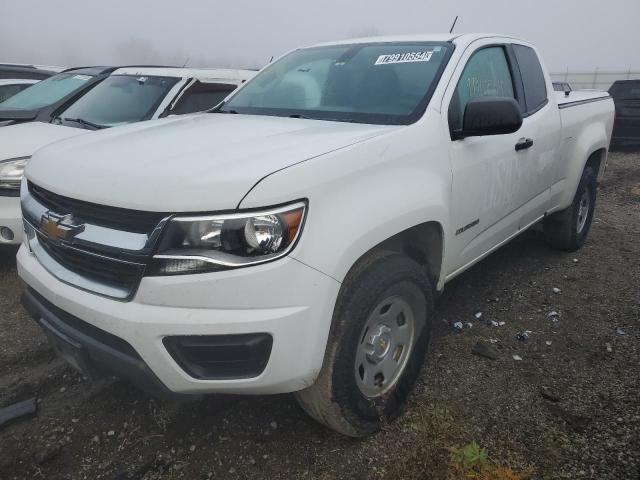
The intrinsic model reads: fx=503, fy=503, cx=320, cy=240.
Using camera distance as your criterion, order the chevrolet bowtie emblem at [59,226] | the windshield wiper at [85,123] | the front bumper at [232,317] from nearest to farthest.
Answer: the front bumper at [232,317]
the chevrolet bowtie emblem at [59,226]
the windshield wiper at [85,123]

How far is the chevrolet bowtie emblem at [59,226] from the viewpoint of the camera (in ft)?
6.06

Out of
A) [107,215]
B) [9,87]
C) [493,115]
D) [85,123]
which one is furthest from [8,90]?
[493,115]

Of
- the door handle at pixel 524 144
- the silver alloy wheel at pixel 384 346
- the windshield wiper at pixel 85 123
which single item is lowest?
the silver alloy wheel at pixel 384 346

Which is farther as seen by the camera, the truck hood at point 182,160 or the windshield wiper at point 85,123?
the windshield wiper at point 85,123

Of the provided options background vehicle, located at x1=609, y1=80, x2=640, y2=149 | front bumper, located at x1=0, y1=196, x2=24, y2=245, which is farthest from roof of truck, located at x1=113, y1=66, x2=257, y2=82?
background vehicle, located at x1=609, y1=80, x2=640, y2=149

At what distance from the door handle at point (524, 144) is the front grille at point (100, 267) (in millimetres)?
2331

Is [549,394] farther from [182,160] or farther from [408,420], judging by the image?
[182,160]

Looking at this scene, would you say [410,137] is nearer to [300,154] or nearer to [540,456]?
[300,154]

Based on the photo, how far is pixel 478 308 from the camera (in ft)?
11.5

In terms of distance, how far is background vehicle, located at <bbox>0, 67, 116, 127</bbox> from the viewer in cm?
468

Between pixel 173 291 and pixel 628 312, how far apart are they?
3.13 metres

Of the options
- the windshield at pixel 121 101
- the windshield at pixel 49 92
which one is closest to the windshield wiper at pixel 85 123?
the windshield at pixel 121 101

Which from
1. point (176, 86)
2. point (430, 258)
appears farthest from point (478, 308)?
point (176, 86)

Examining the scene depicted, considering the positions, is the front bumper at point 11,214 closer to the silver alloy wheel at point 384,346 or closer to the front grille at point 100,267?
the front grille at point 100,267
